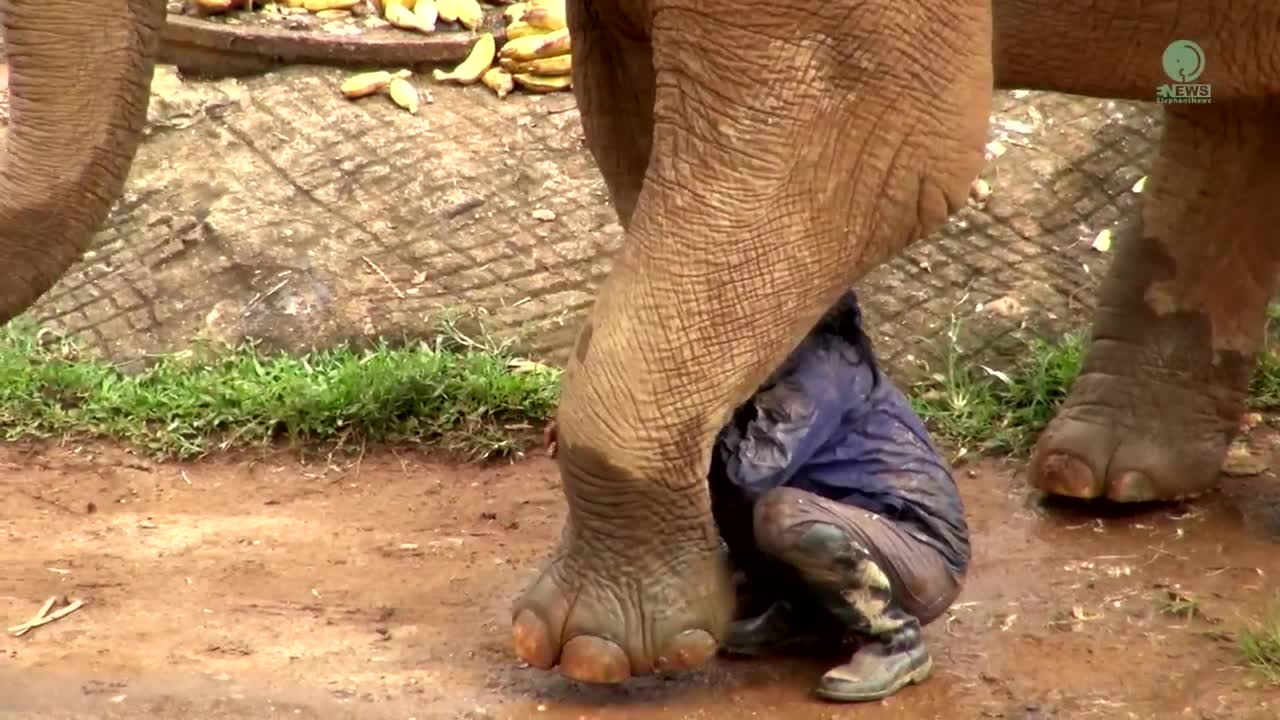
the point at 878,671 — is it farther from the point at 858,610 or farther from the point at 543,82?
the point at 543,82

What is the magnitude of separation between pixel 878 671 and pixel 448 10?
400 centimetres

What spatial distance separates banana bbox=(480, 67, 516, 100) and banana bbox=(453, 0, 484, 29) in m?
0.35

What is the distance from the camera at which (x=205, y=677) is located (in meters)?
3.78

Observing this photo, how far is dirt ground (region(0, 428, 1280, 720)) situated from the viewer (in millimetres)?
3682

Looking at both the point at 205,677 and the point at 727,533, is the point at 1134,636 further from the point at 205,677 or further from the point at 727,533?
the point at 205,677

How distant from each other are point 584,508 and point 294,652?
2.19 ft

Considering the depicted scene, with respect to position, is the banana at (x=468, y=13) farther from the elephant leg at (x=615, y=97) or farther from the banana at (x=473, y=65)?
the elephant leg at (x=615, y=97)

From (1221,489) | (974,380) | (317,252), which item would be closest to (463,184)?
(317,252)

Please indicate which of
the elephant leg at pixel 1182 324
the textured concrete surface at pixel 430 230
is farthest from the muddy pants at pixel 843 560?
the textured concrete surface at pixel 430 230

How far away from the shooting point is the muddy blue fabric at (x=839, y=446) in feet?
12.2

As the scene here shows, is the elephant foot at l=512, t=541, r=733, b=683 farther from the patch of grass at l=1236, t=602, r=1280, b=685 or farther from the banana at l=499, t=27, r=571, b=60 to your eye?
the banana at l=499, t=27, r=571, b=60

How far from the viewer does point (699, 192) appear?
11.4 feet

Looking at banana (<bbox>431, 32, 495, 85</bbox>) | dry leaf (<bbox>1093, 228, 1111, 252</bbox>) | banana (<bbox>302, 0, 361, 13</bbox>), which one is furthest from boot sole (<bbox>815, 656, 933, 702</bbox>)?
banana (<bbox>302, 0, 361, 13</bbox>)

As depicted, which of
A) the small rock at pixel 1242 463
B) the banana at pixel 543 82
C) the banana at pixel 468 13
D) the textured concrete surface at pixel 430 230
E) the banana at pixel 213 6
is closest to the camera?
the small rock at pixel 1242 463
